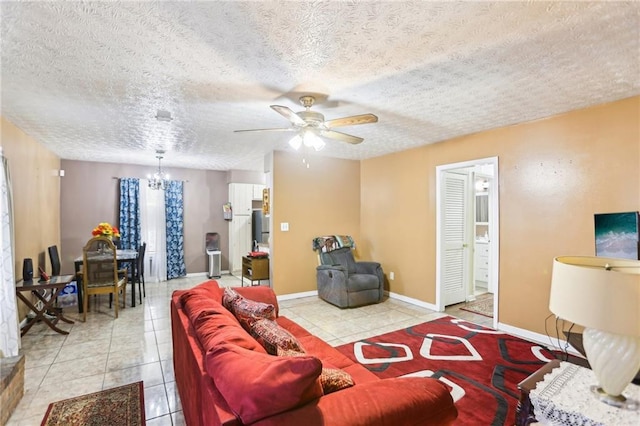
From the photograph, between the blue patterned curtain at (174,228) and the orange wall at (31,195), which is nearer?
the orange wall at (31,195)

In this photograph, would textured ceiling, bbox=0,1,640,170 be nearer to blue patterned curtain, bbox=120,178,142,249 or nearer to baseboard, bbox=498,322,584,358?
baseboard, bbox=498,322,584,358

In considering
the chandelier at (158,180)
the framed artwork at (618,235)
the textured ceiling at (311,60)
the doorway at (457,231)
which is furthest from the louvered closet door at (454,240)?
the chandelier at (158,180)

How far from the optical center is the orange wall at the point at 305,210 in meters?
5.06

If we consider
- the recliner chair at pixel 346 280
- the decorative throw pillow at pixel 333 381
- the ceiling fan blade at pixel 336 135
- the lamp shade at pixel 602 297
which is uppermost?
the ceiling fan blade at pixel 336 135

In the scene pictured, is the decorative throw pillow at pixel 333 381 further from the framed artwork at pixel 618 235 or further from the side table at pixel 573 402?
the framed artwork at pixel 618 235

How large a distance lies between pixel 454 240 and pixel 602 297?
3.68m

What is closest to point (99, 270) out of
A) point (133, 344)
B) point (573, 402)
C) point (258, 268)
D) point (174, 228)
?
point (133, 344)

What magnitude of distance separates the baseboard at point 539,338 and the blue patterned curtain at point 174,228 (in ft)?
20.1

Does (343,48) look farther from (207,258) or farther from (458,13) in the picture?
(207,258)

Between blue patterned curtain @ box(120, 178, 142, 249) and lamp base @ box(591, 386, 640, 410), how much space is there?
7125 millimetres

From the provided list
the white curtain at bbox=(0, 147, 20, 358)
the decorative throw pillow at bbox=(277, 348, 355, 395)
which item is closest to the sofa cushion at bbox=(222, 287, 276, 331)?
the decorative throw pillow at bbox=(277, 348, 355, 395)

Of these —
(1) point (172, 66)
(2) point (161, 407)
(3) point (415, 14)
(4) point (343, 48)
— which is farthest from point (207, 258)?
(3) point (415, 14)

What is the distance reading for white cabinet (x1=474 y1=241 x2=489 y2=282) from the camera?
231 inches

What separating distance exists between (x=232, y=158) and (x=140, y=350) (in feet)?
11.4
